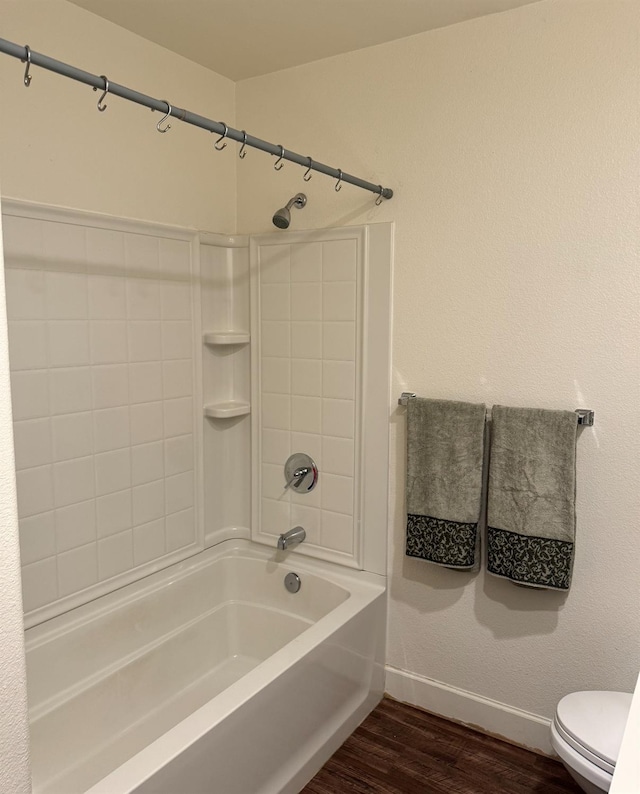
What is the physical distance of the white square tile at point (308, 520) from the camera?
8.68 ft

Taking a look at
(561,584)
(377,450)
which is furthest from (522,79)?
(561,584)

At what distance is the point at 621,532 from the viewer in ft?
6.63

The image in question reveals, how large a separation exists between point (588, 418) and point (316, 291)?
1106mm

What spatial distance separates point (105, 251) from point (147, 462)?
0.78 meters

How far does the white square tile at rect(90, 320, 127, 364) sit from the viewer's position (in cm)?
220

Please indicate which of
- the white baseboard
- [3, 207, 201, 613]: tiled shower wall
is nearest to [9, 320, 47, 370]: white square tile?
[3, 207, 201, 613]: tiled shower wall

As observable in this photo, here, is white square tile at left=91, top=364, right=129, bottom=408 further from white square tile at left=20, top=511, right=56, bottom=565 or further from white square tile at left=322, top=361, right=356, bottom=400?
white square tile at left=322, top=361, right=356, bottom=400

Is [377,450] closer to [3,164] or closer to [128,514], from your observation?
[128,514]

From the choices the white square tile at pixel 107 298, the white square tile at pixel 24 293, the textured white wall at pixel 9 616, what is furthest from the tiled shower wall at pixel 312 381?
the textured white wall at pixel 9 616

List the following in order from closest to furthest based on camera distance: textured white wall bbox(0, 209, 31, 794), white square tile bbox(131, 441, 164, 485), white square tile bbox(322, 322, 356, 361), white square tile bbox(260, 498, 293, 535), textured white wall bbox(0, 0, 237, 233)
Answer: textured white wall bbox(0, 209, 31, 794), textured white wall bbox(0, 0, 237, 233), white square tile bbox(131, 441, 164, 485), white square tile bbox(322, 322, 356, 361), white square tile bbox(260, 498, 293, 535)

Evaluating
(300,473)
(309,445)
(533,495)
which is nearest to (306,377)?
(309,445)

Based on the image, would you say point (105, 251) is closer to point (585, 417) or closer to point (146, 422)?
point (146, 422)

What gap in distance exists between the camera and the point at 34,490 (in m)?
2.04

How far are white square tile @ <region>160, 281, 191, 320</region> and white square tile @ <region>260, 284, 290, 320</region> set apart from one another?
31 cm
